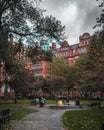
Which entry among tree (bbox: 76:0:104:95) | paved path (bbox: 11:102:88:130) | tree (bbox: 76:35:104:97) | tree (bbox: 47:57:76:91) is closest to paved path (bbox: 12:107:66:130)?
paved path (bbox: 11:102:88:130)

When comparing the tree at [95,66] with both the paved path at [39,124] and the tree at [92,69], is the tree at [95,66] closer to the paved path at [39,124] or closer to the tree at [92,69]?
the tree at [92,69]

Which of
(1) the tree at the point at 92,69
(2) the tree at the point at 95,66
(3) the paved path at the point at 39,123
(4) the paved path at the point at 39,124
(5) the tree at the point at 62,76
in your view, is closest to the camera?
(4) the paved path at the point at 39,124

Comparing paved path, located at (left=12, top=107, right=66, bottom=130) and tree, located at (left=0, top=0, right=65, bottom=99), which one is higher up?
tree, located at (left=0, top=0, right=65, bottom=99)

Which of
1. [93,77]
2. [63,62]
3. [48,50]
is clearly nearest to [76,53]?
[63,62]

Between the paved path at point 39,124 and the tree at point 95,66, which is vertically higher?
the tree at point 95,66

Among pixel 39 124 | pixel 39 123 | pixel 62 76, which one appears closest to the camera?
pixel 39 124

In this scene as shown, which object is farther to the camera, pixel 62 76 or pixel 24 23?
pixel 62 76

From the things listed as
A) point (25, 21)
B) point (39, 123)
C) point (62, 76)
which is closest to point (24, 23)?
point (25, 21)

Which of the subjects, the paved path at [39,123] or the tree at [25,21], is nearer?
the paved path at [39,123]

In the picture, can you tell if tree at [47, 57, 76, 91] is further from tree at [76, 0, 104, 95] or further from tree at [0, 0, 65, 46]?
tree at [0, 0, 65, 46]

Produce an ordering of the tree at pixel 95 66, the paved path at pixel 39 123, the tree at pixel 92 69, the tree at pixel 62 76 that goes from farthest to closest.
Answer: the tree at pixel 62 76
the tree at pixel 92 69
the tree at pixel 95 66
the paved path at pixel 39 123

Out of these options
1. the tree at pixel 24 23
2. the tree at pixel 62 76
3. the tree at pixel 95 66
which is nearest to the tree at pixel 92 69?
the tree at pixel 95 66

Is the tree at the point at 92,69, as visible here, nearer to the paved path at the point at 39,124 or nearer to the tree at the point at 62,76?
the tree at the point at 62,76

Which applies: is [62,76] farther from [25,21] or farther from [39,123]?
[39,123]
